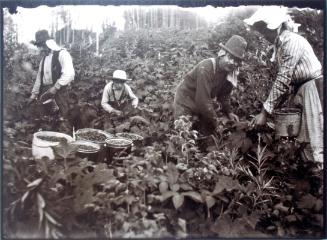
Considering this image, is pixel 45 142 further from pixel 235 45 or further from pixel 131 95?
pixel 235 45

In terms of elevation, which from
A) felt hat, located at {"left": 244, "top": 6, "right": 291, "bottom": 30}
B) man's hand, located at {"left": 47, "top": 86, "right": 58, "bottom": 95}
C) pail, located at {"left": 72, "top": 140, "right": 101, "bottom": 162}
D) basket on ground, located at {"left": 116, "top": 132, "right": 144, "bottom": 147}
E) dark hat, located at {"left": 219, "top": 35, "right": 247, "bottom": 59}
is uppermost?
felt hat, located at {"left": 244, "top": 6, "right": 291, "bottom": 30}

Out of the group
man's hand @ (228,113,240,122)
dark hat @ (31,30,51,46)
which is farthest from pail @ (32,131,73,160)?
man's hand @ (228,113,240,122)

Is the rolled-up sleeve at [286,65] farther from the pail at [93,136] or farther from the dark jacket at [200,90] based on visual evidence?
the pail at [93,136]

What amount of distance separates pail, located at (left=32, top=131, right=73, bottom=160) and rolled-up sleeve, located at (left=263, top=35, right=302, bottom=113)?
1916 mm

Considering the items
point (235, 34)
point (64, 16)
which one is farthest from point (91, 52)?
point (235, 34)

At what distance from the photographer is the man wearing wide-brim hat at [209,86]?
13.1 feet

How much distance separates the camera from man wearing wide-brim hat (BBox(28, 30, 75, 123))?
13.0 ft

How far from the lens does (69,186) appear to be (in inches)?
149

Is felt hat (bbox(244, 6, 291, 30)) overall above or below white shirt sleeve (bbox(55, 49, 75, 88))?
above

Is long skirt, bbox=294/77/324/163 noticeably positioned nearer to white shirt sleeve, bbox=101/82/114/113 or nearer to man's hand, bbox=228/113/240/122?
man's hand, bbox=228/113/240/122

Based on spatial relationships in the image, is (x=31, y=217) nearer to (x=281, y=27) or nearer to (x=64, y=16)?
(x=64, y=16)

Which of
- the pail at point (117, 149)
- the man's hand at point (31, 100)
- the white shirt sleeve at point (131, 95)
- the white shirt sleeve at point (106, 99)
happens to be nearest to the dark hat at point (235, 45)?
the white shirt sleeve at point (131, 95)

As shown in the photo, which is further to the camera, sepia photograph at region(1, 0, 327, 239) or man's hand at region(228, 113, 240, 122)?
man's hand at region(228, 113, 240, 122)

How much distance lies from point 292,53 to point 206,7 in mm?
908
